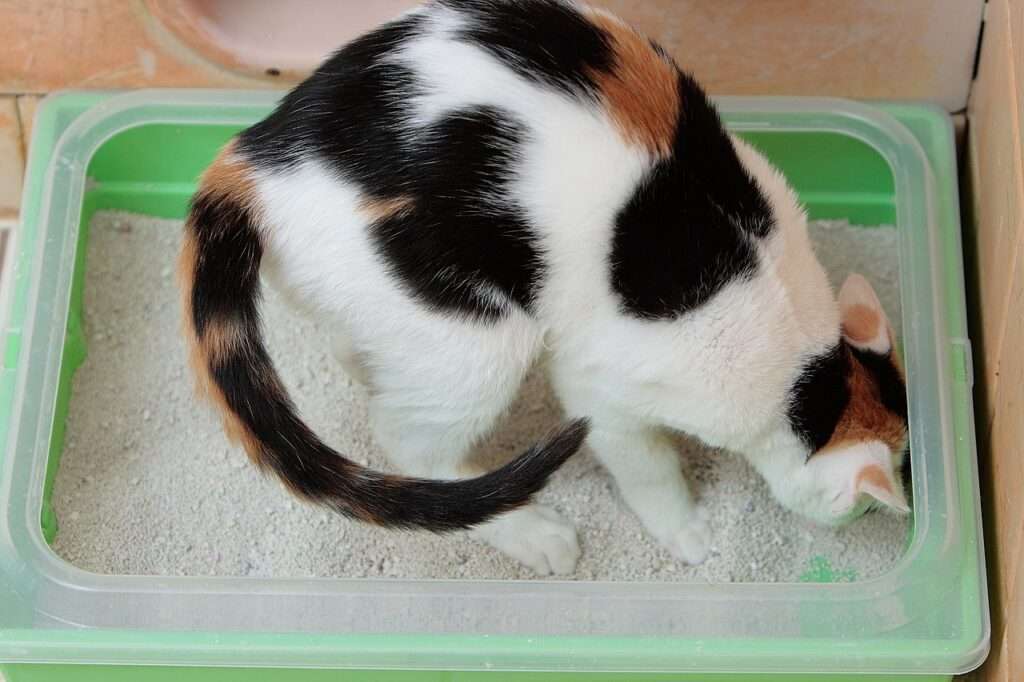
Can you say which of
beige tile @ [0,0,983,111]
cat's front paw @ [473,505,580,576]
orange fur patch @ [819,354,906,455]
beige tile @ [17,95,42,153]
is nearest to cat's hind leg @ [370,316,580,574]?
cat's front paw @ [473,505,580,576]

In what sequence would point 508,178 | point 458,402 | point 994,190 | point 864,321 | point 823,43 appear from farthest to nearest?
point 823,43 < point 994,190 < point 864,321 < point 458,402 < point 508,178

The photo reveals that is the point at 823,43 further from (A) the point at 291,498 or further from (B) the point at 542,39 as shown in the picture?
(A) the point at 291,498

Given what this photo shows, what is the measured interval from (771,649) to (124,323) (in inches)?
44.2

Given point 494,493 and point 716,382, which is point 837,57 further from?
point 494,493

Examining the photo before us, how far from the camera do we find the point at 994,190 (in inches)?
75.7

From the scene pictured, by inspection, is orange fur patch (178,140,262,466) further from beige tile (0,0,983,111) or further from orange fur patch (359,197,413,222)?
beige tile (0,0,983,111)

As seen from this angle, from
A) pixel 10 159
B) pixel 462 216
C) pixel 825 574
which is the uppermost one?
pixel 462 216

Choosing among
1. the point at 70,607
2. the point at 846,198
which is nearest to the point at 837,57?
the point at 846,198

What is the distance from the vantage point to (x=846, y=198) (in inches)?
88.5

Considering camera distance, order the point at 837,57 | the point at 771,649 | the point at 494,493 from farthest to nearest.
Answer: the point at 837,57 < the point at 771,649 < the point at 494,493

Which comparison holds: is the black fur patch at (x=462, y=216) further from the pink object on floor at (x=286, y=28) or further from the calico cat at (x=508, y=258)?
the pink object on floor at (x=286, y=28)

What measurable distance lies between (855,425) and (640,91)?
50 cm

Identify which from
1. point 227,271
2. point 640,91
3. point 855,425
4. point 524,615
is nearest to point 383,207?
point 227,271

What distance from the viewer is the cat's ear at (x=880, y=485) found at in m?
1.67
